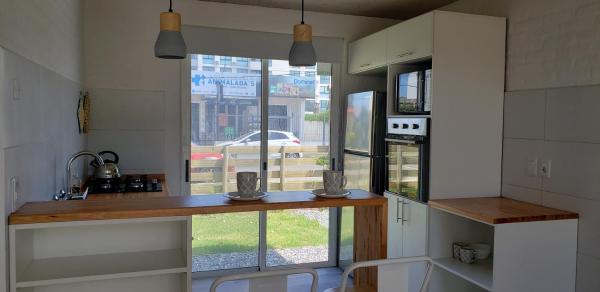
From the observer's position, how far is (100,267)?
5.64 ft

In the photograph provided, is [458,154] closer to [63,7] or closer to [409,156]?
[409,156]

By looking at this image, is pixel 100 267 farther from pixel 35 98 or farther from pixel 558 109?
pixel 558 109

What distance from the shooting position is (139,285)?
1.94m

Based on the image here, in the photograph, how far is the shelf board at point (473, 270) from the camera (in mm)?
2654

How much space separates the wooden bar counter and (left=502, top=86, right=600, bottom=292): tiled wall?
1340 mm

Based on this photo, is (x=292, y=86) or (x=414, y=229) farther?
(x=292, y=86)

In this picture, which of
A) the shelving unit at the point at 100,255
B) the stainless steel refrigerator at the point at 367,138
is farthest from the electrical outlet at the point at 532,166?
the shelving unit at the point at 100,255

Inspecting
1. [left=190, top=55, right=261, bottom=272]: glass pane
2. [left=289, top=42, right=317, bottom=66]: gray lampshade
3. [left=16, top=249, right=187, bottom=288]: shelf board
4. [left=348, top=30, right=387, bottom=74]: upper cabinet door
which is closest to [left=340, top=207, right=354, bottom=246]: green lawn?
[left=190, top=55, right=261, bottom=272]: glass pane

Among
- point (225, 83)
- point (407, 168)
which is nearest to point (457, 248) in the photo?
point (407, 168)

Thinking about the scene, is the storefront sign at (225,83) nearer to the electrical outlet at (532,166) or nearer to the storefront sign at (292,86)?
the storefront sign at (292,86)

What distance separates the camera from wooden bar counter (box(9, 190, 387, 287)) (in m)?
1.57

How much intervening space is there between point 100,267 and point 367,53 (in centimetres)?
286

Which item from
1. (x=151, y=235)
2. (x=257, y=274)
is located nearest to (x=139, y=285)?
(x=151, y=235)

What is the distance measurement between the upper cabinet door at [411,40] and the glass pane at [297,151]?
36.5 inches
